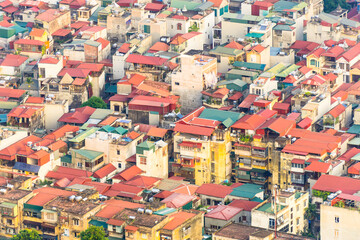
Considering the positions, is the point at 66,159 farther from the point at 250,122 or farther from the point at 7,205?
the point at 250,122

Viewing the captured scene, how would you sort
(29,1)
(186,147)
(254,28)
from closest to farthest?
(186,147) → (254,28) → (29,1)

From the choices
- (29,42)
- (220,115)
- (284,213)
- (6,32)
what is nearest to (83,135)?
(220,115)

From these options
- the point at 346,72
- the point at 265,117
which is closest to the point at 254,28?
the point at 346,72

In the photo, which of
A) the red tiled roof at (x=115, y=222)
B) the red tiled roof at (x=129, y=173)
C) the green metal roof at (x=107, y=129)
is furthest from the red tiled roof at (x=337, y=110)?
the red tiled roof at (x=115, y=222)

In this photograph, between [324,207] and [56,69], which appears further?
[56,69]

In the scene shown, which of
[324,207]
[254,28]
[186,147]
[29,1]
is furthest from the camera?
[29,1]

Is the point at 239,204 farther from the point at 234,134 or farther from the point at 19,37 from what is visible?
the point at 19,37
